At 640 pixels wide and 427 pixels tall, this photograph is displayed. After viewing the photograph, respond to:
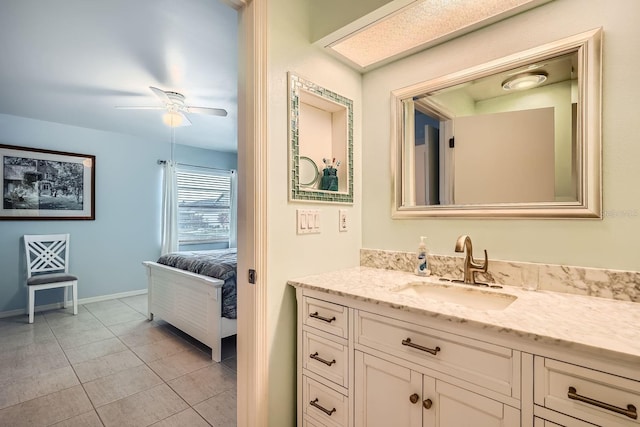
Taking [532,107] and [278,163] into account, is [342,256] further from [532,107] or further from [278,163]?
[532,107]

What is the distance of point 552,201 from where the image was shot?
1250 millimetres

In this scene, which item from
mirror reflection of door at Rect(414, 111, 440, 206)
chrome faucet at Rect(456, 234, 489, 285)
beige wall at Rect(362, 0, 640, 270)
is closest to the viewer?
beige wall at Rect(362, 0, 640, 270)

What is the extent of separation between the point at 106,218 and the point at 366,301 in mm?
4528

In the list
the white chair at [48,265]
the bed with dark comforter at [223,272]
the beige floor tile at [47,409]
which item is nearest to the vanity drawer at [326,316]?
the bed with dark comforter at [223,272]

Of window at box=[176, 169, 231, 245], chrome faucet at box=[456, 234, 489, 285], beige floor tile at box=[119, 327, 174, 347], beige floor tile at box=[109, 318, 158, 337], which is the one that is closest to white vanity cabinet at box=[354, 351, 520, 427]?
chrome faucet at box=[456, 234, 489, 285]

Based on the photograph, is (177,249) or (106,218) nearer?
(106,218)

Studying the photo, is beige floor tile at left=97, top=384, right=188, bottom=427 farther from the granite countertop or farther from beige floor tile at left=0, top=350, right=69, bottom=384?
the granite countertop

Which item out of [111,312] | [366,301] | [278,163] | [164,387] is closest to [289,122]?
[278,163]

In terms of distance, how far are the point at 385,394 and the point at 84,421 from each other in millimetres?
1856

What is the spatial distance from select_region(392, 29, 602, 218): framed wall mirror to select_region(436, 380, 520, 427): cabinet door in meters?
→ 0.80

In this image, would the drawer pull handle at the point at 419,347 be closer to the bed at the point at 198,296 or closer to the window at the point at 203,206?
the bed at the point at 198,296

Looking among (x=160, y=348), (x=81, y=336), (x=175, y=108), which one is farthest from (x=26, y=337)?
(x=175, y=108)

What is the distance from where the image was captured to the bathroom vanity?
0.74 meters

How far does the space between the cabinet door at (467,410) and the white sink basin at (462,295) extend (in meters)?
0.38
